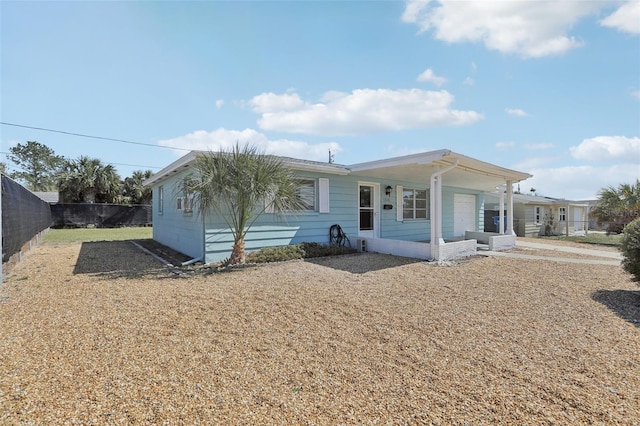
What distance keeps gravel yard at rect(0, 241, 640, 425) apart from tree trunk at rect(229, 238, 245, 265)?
1.63 m

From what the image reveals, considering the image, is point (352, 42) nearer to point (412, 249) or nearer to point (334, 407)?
point (412, 249)

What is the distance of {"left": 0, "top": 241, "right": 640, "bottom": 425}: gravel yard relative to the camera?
86.4 inches

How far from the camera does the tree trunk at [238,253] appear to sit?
24.9ft

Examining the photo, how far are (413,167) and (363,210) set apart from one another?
2.53m

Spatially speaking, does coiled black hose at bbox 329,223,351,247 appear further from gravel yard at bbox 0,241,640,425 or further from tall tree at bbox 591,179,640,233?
tall tree at bbox 591,179,640,233

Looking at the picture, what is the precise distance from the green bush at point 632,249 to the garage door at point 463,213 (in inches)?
355

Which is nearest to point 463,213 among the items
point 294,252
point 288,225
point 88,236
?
point 288,225

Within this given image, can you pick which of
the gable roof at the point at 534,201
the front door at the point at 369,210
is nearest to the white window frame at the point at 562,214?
the gable roof at the point at 534,201

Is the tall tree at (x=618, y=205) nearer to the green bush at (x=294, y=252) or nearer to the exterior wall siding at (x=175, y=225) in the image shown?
the green bush at (x=294, y=252)

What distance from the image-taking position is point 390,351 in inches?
123

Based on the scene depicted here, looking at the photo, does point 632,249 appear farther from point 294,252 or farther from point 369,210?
point 369,210

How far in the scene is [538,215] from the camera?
68.4ft

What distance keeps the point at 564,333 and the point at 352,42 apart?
9.20 metres

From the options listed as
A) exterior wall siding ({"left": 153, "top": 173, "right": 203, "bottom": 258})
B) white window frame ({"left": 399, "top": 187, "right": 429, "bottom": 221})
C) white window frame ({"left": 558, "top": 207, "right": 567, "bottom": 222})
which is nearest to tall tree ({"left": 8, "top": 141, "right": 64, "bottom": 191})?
exterior wall siding ({"left": 153, "top": 173, "right": 203, "bottom": 258})
